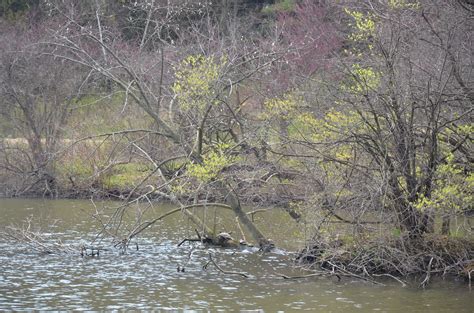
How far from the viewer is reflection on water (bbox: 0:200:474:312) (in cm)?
1627

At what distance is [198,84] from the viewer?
2094 centimetres

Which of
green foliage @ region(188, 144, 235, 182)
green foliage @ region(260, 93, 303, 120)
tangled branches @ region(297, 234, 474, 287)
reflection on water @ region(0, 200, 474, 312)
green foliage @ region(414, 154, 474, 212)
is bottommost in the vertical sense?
reflection on water @ region(0, 200, 474, 312)

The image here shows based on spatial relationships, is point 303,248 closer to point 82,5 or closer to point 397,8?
point 397,8

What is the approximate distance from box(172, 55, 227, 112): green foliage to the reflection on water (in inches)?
153

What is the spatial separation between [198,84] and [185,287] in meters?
5.36

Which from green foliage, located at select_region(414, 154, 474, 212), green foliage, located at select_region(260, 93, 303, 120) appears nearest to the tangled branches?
green foliage, located at select_region(414, 154, 474, 212)

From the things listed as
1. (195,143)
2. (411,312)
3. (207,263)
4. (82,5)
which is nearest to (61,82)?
(82,5)

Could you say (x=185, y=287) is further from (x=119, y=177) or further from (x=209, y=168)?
(x=119, y=177)

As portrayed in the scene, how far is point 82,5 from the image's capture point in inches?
1652

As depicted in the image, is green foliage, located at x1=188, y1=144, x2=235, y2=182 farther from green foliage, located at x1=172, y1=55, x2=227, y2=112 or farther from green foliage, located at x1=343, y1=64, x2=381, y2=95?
green foliage, located at x1=343, y1=64, x2=381, y2=95

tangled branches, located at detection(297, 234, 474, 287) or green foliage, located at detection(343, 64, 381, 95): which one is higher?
green foliage, located at detection(343, 64, 381, 95)

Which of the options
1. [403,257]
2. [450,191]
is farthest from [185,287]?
[450,191]

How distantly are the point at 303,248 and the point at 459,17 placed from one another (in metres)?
6.33

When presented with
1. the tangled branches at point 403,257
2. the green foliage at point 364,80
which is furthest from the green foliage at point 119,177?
the green foliage at point 364,80
